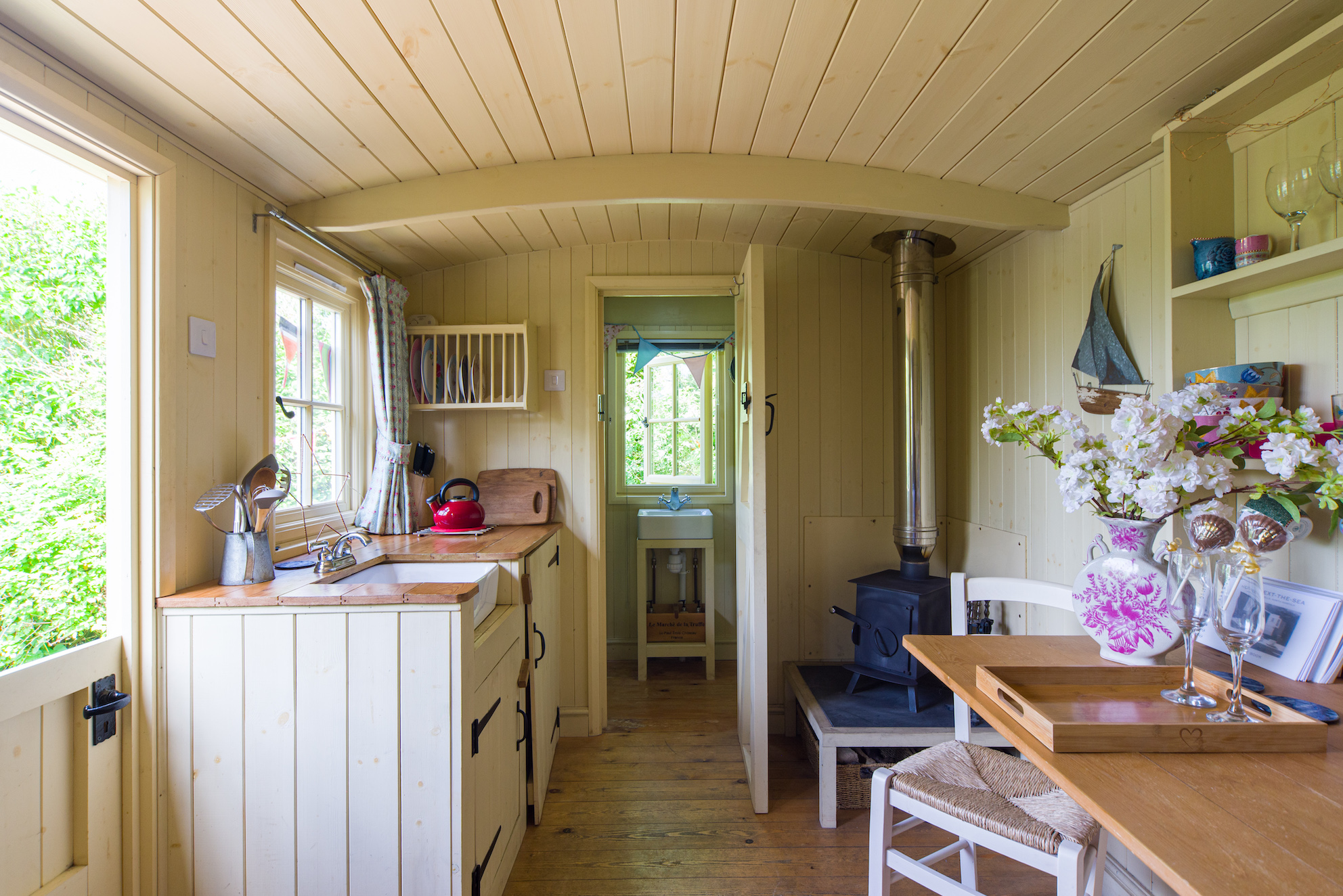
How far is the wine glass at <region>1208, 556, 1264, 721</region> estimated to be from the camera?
0.96m

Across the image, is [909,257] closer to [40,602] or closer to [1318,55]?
[1318,55]

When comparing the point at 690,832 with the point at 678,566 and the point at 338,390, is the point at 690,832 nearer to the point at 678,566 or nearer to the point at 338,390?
the point at 678,566

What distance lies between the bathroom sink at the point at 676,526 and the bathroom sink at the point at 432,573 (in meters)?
1.62

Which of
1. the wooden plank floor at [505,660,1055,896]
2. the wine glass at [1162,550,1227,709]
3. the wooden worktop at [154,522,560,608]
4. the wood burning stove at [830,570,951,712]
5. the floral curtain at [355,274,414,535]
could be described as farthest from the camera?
the floral curtain at [355,274,414,535]

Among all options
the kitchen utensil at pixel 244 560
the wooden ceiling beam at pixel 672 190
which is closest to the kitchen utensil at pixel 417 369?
the wooden ceiling beam at pixel 672 190

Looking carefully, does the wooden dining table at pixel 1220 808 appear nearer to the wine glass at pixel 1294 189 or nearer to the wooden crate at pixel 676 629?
the wine glass at pixel 1294 189

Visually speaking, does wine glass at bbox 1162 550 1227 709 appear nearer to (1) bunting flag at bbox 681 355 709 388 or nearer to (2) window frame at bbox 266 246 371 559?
(2) window frame at bbox 266 246 371 559

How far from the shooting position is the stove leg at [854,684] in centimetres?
236

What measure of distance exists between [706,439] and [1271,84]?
3.08 meters

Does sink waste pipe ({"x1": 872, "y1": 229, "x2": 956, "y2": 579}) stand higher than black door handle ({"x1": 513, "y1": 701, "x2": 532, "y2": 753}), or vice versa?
sink waste pipe ({"x1": 872, "y1": 229, "x2": 956, "y2": 579})

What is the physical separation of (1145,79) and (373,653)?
2.20 meters

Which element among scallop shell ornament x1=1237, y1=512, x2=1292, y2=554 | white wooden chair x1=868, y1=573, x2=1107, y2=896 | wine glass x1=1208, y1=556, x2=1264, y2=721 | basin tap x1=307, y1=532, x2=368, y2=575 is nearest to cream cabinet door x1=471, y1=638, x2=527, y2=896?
basin tap x1=307, y1=532, x2=368, y2=575

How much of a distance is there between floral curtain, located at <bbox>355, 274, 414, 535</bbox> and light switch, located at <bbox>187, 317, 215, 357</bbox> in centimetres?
71

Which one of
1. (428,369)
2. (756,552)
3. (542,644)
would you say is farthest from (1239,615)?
(428,369)
